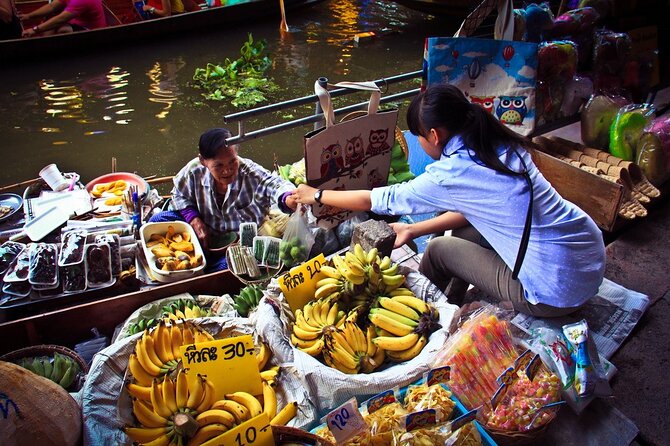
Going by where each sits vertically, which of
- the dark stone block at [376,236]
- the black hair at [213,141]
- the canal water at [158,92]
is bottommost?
the canal water at [158,92]

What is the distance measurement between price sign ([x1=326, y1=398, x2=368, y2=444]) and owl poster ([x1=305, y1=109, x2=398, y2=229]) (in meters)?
1.29

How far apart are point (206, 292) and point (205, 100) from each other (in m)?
5.92

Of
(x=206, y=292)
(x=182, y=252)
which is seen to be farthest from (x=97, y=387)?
(x=182, y=252)

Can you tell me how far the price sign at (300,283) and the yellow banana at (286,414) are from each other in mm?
506

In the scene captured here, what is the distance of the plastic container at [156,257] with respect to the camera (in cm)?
313

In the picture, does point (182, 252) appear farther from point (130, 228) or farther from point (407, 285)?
point (407, 285)

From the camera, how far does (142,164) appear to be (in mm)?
6863

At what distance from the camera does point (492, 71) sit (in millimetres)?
3512

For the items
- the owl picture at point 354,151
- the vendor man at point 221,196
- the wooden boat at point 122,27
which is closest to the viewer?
the owl picture at point 354,151

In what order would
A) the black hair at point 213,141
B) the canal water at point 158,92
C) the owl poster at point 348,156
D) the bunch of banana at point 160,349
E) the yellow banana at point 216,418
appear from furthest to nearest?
the canal water at point 158,92 → the black hair at point 213,141 → the owl poster at point 348,156 → the bunch of banana at point 160,349 → the yellow banana at point 216,418

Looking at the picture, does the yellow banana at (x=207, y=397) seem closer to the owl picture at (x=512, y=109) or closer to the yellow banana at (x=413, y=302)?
the yellow banana at (x=413, y=302)

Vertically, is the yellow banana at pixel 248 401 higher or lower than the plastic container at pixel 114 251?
higher

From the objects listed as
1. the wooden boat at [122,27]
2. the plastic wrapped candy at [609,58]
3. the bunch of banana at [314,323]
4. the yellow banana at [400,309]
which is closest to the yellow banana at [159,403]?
the bunch of banana at [314,323]

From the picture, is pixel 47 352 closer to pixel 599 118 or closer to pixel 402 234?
pixel 402 234
